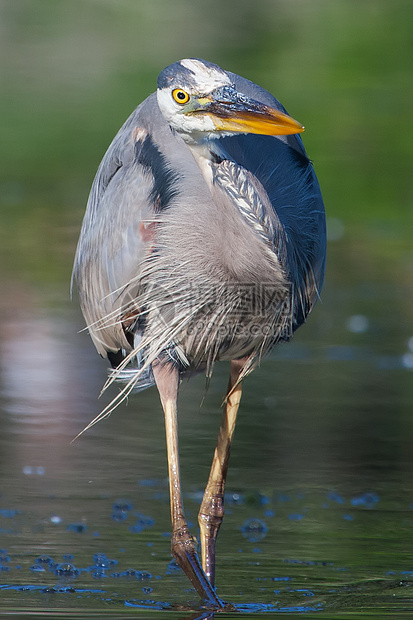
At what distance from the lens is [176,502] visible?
4859 mm

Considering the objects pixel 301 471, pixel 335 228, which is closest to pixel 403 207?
pixel 335 228

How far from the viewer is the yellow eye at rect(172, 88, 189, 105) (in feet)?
14.5

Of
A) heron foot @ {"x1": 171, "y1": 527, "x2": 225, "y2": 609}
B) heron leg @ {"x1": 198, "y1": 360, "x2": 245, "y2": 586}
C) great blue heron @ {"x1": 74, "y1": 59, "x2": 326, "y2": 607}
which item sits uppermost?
great blue heron @ {"x1": 74, "y1": 59, "x2": 326, "y2": 607}

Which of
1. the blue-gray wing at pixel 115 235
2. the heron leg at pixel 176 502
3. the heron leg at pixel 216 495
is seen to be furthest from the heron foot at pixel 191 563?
the blue-gray wing at pixel 115 235

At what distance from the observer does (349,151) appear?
14.9m

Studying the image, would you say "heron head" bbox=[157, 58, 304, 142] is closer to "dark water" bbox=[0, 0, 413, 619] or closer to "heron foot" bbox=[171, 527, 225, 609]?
"heron foot" bbox=[171, 527, 225, 609]

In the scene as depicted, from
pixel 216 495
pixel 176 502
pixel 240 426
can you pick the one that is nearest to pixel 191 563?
pixel 176 502

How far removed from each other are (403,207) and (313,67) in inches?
203

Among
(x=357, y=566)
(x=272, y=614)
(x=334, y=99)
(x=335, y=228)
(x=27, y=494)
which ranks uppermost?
(x=334, y=99)

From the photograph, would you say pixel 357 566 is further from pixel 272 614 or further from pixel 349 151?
pixel 349 151

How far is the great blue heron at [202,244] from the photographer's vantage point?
4469 millimetres

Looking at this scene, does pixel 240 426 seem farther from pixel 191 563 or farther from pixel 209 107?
pixel 209 107

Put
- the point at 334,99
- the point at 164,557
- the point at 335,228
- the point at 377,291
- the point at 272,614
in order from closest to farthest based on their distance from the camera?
1. the point at 272,614
2. the point at 164,557
3. the point at 377,291
4. the point at 335,228
5. the point at 334,99

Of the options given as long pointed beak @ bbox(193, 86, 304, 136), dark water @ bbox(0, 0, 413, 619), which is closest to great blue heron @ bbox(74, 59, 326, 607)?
long pointed beak @ bbox(193, 86, 304, 136)
